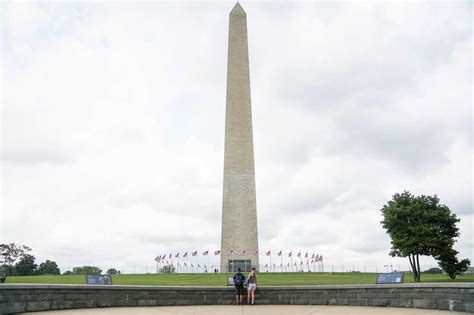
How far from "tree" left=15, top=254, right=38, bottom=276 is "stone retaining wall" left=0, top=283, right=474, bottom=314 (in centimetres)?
Result: 4968

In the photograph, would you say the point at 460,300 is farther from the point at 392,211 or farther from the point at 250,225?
the point at 250,225

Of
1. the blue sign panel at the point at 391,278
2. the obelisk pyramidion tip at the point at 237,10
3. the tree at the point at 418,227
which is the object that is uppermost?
the obelisk pyramidion tip at the point at 237,10

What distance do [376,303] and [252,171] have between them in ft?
115

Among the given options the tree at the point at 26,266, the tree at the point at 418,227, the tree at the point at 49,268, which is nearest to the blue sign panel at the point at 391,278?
the tree at the point at 418,227

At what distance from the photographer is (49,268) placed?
77.8m

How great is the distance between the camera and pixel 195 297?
76.0 feet

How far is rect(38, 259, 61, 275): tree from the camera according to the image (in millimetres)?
75750

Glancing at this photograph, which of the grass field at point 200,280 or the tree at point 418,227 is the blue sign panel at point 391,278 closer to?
the grass field at point 200,280

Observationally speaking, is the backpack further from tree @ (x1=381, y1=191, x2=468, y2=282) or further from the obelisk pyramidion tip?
the obelisk pyramidion tip

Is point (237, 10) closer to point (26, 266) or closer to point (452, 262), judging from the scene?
point (452, 262)

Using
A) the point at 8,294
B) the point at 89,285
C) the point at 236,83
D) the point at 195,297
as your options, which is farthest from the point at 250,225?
the point at 8,294

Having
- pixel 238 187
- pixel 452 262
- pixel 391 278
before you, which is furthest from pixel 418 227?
pixel 391 278

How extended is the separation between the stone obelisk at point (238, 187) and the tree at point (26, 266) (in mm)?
27698

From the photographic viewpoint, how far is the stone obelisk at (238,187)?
54.8 m
